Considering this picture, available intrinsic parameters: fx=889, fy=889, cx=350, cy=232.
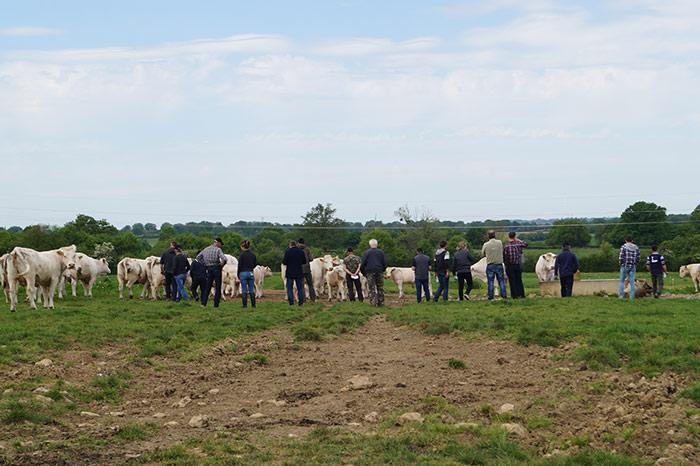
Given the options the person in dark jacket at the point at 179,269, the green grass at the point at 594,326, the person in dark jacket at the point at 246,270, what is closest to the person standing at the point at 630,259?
the green grass at the point at 594,326

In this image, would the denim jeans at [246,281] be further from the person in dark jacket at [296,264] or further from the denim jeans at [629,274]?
the denim jeans at [629,274]

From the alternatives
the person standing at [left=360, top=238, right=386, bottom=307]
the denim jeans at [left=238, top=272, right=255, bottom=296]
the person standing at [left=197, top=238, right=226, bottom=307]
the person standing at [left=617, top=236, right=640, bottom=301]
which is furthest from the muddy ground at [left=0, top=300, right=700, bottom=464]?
the person standing at [left=617, top=236, right=640, bottom=301]

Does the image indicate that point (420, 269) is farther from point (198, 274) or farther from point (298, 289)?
point (198, 274)

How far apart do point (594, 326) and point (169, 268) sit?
53.0 feet

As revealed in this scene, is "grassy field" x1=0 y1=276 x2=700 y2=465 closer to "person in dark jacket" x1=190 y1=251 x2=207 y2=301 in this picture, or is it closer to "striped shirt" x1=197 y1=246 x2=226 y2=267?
"striped shirt" x1=197 y1=246 x2=226 y2=267

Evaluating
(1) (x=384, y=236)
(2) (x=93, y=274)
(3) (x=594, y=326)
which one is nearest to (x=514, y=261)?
(3) (x=594, y=326)

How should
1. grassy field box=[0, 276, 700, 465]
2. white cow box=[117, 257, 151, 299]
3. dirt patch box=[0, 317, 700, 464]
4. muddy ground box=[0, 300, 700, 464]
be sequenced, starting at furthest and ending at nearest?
white cow box=[117, 257, 151, 299] → dirt patch box=[0, 317, 700, 464] → muddy ground box=[0, 300, 700, 464] → grassy field box=[0, 276, 700, 465]

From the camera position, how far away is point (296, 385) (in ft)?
41.8

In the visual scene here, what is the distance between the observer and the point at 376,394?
11.7m

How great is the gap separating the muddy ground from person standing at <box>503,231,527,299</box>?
33.8 ft

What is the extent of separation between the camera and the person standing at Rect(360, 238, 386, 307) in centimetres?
2689

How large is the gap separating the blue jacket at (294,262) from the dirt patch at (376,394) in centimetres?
1022

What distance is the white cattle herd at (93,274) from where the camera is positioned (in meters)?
24.0

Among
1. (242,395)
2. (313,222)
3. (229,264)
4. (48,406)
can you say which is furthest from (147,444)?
(313,222)
